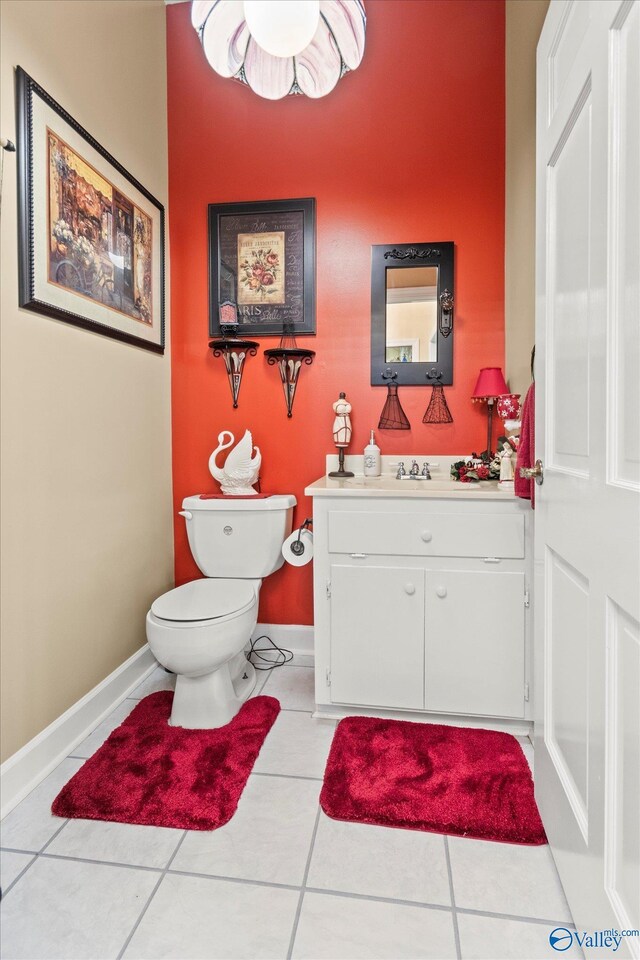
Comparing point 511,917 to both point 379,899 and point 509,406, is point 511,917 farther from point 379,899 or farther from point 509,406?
point 509,406

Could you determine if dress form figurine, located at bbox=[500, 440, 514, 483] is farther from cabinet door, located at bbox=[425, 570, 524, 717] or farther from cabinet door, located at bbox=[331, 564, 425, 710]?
cabinet door, located at bbox=[331, 564, 425, 710]

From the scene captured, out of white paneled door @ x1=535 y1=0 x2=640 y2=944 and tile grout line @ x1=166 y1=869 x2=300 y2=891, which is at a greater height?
white paneled door @ x1=535 y1=0 x2=640 y2=944

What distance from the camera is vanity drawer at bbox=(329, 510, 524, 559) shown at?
73.2 inches

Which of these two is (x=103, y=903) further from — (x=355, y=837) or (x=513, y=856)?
(x=513, y=856)

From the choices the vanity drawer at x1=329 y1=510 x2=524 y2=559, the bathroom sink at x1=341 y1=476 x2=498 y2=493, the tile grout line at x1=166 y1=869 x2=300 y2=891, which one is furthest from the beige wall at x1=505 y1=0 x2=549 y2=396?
the tile grout line at x1=166 y1=869 x2=300 y2=891

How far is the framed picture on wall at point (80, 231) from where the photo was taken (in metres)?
1.60

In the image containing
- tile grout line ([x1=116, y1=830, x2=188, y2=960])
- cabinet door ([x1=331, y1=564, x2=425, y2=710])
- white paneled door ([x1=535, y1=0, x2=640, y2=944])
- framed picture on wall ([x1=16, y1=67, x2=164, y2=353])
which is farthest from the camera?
cabinet door ([x1=331, y1=564, x2=425, y2=710])

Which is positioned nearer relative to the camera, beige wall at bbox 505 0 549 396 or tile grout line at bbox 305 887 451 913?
tile grout line at bbox 305 887 451 913

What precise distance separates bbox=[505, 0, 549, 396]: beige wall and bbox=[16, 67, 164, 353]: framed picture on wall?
1.59m

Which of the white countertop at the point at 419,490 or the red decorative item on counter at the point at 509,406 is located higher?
the red decorative item on counter at the point at 509,406

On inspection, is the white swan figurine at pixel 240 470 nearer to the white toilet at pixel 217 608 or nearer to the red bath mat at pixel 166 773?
the white toilet at pixel 217 608

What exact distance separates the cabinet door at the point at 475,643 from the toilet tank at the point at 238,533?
0.78 m

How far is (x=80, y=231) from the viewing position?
1.86 m

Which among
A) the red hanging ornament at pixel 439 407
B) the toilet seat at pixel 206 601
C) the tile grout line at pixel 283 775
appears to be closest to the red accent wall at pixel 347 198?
the red hanging ornament at pixel 439 407
